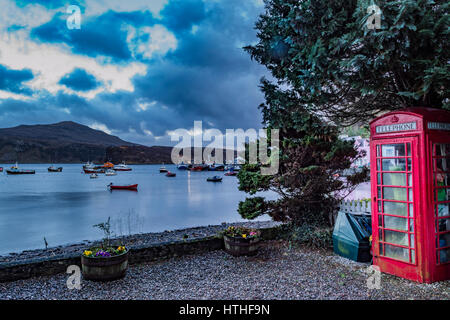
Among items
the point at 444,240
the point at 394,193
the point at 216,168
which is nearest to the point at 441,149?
the point at 394,193

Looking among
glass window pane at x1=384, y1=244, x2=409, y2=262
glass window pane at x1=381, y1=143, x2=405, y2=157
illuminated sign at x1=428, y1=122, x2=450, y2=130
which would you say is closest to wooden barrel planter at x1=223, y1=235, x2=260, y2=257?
glass window pane at x1=384, y1=244, x2=409, y2=262

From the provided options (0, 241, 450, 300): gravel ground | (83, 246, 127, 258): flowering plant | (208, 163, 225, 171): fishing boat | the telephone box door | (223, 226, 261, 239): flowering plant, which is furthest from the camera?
(208, 163, 225, 171): fishing boat

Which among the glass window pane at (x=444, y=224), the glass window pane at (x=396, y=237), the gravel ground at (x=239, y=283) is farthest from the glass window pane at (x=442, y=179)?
the gravel ground at (x=239, y=283)

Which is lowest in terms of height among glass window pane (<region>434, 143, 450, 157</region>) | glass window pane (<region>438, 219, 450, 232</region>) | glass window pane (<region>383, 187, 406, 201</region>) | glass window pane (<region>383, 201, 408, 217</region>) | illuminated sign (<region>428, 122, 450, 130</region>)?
glass window pane (<region>438, 219, 450, 232</region>)

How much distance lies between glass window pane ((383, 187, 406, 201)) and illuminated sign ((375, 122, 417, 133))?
1.05m

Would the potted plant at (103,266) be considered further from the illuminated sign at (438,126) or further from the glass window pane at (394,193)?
the illuminated sign at (438,126)

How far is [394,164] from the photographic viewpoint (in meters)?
4.78

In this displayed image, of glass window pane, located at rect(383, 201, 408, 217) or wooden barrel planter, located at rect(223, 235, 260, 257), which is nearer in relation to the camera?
glass window pane, located at rect(383, 201, 408, 217)

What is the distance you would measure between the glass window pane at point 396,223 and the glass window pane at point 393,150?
1127 millimetres

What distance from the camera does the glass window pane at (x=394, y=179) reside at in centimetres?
466

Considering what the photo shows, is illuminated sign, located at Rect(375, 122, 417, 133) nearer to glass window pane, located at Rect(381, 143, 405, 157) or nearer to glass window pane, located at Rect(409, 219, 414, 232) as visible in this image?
glass window pane, located at Rect(381, 143, 405, 157)

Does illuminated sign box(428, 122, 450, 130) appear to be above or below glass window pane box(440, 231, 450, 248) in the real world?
above

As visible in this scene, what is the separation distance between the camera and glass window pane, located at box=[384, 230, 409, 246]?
4.60 meters

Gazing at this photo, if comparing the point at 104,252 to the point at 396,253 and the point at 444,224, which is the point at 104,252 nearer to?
the point at 396,253
